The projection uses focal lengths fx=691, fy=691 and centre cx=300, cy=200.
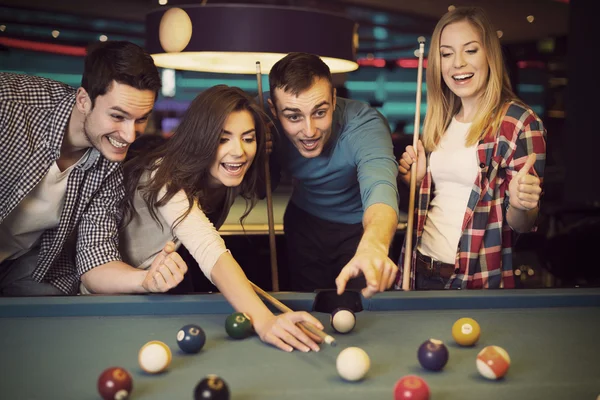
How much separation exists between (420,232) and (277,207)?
2541mm

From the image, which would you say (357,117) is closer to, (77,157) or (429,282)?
(429,282)

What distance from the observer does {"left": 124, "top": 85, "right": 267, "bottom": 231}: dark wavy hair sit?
208 cm

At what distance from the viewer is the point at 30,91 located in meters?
2.14

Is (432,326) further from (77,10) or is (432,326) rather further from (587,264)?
(77,10)

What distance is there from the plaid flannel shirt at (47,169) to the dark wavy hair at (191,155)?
0.26 feet

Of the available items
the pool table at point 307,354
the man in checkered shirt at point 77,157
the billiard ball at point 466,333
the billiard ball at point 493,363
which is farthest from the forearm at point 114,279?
the billiard ball at point 493,363

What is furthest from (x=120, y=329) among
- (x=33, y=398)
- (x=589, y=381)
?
(x=589, y=381)

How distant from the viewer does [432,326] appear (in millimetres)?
1655

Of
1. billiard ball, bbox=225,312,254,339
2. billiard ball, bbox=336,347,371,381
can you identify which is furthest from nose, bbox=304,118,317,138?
billiard ball, bbox=336,347,371,381

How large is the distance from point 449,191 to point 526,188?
0.33 meters

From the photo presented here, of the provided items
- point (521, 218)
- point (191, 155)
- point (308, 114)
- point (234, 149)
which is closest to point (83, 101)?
point (191, 155)

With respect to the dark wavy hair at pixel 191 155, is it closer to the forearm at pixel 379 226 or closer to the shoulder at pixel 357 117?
the shoulder at pixel 357 117

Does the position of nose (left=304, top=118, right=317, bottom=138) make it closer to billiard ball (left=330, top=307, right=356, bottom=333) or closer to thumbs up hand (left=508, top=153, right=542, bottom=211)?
thumbs up hand (left=508, top=153, right=542, bottom=211)

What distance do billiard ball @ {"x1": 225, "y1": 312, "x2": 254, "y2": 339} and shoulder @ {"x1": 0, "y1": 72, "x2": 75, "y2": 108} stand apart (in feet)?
3.39
